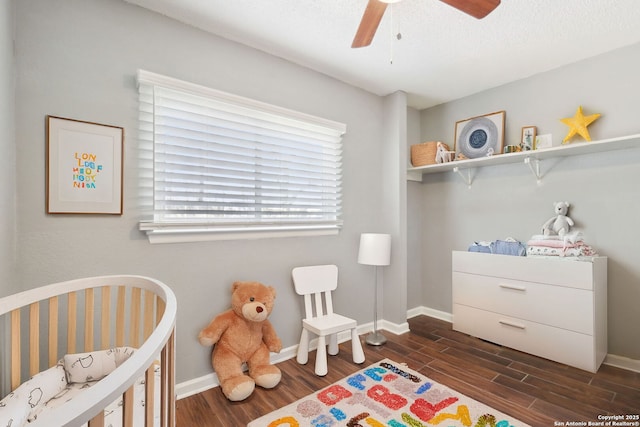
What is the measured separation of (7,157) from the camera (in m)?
1.38

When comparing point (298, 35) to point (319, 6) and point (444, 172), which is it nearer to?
point (319, 6)

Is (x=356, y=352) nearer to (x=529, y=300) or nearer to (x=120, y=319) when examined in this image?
(x=529, y=300)

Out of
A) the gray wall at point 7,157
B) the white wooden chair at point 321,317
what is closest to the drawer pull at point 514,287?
the white wooden chair at point 321,317

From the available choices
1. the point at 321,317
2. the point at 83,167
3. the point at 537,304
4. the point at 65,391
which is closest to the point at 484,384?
the point at 537,304

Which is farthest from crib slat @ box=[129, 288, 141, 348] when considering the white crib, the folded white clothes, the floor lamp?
the folded white clothes

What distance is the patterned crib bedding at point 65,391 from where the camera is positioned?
3.28 ft

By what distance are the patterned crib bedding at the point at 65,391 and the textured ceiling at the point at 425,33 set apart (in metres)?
1.97

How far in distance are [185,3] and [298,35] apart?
28.8 inches

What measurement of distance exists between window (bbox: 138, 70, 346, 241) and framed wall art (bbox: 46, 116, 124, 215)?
184mm

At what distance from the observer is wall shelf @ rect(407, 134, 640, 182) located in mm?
2170

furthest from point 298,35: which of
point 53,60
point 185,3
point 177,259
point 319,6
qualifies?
point 177,259

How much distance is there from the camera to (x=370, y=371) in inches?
86.7

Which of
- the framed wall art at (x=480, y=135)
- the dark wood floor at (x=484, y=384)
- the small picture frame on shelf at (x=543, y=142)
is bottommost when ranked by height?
the dark wood floor at (x=484, y=384)

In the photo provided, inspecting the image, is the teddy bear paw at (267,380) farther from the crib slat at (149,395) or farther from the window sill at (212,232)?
the crib slat at (149,395)
